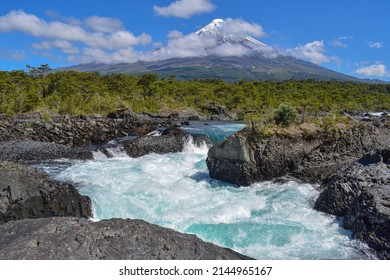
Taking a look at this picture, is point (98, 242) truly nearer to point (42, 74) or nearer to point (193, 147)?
point (193, 147)

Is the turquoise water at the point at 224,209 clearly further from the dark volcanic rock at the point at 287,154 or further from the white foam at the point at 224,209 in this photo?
the dark volcanic rock at the point at 287,154

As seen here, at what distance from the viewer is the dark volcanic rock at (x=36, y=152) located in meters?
18.2

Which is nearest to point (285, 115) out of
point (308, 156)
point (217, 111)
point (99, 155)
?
point (308, 156)

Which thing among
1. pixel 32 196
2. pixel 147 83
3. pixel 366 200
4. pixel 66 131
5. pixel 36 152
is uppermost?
pixel 147 83

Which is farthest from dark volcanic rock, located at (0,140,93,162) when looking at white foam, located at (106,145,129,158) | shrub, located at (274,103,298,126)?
shrub, located at (274,103,298,126)

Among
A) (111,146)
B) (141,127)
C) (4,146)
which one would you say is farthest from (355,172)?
(141,127)

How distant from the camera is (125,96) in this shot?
51000mm

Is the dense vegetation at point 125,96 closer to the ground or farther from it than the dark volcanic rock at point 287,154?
farther from it

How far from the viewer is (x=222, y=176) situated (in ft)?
44.9

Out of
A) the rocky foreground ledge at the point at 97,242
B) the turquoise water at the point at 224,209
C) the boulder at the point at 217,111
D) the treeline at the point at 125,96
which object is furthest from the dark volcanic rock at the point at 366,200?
the boulder at the point at 217,111

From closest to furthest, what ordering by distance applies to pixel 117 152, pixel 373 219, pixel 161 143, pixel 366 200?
1. pixel 373 219
2. pixel 366 200
3. pixel 117 152
4. pixel 161 143

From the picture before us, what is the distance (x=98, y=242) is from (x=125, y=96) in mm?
48182

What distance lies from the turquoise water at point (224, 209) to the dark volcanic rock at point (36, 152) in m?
2.63

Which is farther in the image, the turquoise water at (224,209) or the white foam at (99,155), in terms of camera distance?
the white foam at (99,155)
